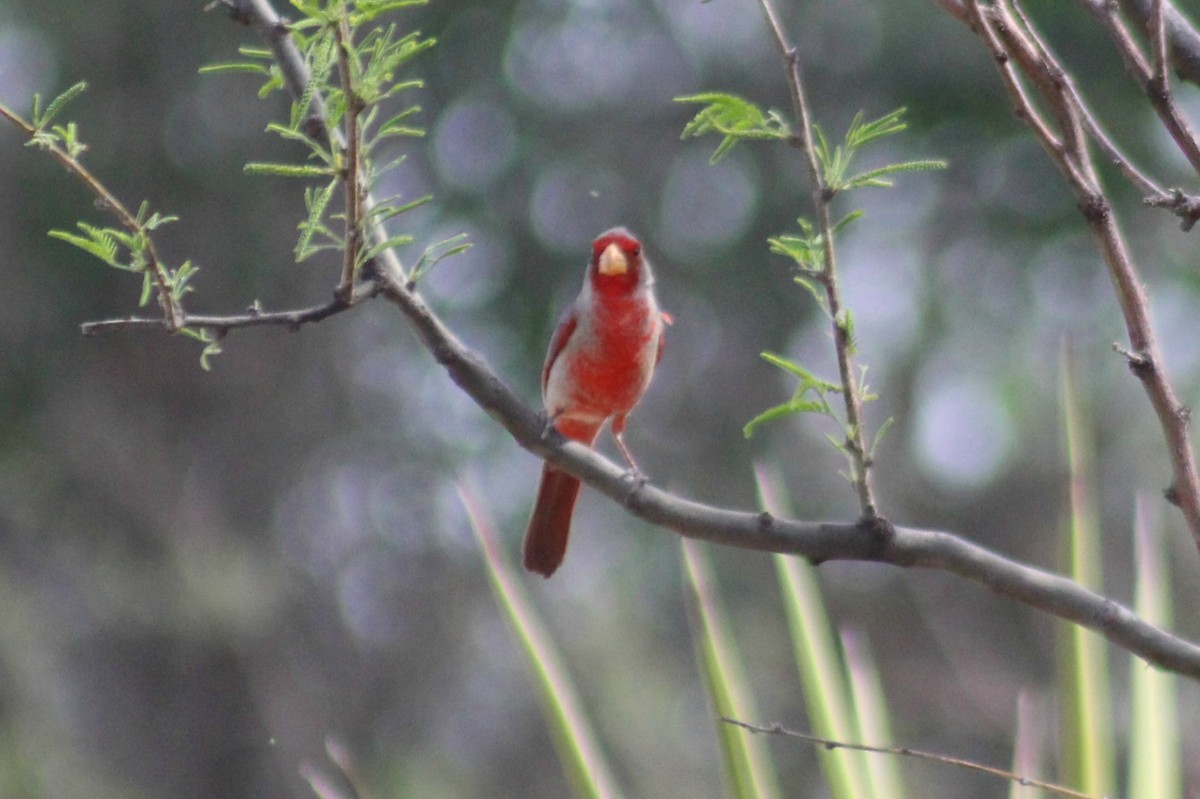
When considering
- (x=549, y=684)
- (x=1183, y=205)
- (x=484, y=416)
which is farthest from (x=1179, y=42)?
(x=484, y=416)

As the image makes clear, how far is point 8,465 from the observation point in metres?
11.1

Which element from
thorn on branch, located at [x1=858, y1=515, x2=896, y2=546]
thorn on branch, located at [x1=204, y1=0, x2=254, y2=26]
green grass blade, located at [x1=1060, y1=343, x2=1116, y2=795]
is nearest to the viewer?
thorn on branch, located at [x1=858, y1=515, x2=896, y2=546]

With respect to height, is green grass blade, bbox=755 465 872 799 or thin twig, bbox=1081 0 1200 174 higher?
Result: thin twig, bbox=1081 0 1200 174

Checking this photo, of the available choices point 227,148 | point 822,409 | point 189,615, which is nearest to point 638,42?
point 227,148

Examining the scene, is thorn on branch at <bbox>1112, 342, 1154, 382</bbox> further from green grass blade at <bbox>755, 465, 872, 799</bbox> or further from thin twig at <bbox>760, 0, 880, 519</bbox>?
green grass blade at <bbox>755, 465, 872, 799</bbox>

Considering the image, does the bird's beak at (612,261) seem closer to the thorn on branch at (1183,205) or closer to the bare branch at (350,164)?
the bare branch at (350,164)

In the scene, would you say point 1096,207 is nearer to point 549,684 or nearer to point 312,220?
point 312,220

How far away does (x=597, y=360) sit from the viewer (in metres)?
4.00

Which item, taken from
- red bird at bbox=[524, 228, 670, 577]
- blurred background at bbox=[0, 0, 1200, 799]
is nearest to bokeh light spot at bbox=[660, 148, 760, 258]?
blurred background at bbox=[0, 0, 1200, 799]

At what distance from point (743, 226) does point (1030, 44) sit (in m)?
9.93

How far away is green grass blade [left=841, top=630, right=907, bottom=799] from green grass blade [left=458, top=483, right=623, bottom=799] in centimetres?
46

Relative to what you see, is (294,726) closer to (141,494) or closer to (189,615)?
(189,615)

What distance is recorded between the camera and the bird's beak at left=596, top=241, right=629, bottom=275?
12.3 ft

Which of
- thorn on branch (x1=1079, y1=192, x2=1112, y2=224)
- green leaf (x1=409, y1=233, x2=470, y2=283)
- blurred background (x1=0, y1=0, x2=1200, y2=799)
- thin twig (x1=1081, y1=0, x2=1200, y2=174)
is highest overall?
thin twig (x1=1081, y1=0, x2=1200, y2=174)
